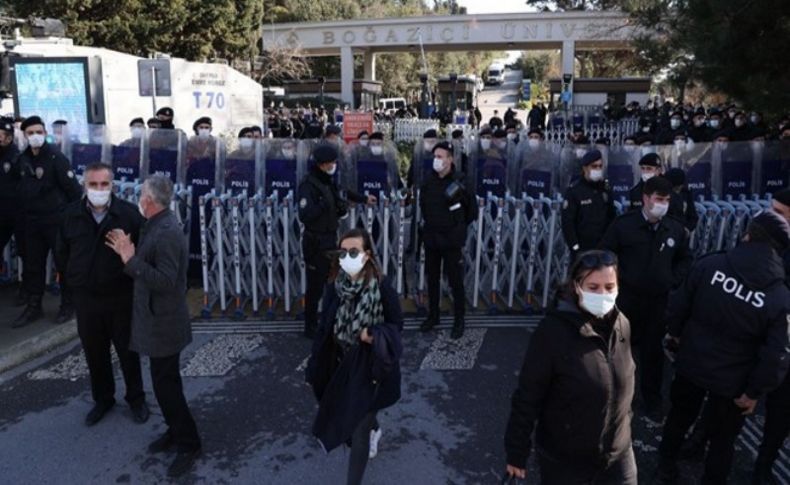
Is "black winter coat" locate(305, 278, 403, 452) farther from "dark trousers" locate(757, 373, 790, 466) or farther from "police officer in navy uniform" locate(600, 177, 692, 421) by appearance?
"dark trousers" locate(757, 373, 790, 466)

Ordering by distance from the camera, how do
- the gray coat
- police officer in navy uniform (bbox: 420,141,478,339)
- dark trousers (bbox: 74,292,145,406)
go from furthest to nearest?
police officer in navy uniform (bbox: 420,141,478,339), dark trousers (bbox: 74,292,145,406), the gray coat

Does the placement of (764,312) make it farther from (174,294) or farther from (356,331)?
(174,294)

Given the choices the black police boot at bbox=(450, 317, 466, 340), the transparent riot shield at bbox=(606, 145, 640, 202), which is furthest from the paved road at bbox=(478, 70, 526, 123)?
the black police boot at bbox=(450, 317, 466, 340)

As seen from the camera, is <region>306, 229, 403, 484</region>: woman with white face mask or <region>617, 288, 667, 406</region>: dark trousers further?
<region>617, 288, 667, 406</region>: dark trousers

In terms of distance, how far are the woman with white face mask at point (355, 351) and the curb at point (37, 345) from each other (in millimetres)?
3445

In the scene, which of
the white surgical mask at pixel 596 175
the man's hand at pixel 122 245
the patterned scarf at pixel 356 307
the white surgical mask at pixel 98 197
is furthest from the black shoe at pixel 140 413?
the white surgical mask at pixel 596 175

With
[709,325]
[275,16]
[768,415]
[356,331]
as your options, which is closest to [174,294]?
[356,331]

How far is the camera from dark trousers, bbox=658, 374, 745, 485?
3670mm

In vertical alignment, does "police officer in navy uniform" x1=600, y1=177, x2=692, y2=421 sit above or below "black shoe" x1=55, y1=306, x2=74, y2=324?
above

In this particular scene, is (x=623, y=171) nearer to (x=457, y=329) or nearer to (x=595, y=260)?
(x=457, y=329)

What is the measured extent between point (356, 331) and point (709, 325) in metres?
1.94

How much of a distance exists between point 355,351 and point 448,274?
2.98m

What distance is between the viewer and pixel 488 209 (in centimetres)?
712

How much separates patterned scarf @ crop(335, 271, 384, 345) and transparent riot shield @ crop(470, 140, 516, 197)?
4232 mm
